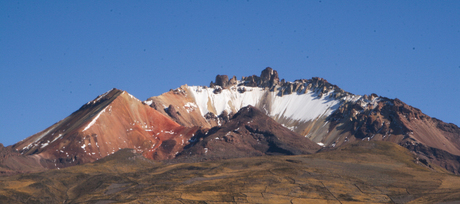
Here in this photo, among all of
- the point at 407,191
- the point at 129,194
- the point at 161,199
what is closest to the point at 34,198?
the point at 129,194

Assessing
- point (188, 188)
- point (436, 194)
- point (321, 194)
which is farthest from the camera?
point (188, 188)

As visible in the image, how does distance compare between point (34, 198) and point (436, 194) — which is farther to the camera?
point (34, 198)

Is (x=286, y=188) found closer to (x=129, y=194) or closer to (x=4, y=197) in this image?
(x=129, y=194)

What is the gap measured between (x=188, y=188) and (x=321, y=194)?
1776 inches

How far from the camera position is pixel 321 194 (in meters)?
184

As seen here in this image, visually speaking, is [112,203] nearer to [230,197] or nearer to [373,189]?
[230,197]

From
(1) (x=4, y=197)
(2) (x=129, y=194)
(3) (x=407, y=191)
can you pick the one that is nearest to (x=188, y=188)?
(2) (x=129, y=194)

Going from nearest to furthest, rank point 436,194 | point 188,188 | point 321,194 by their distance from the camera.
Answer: point 436,194, point 321,194, point 188,188

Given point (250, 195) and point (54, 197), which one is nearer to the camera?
point (250, 195)

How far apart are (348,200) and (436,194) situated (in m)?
25.8

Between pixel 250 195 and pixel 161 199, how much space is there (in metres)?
27.9

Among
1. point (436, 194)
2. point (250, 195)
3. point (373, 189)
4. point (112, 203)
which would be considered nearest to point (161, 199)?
point (112, 203)

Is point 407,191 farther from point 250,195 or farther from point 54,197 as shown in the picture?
point 54,197

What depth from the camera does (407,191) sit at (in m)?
185
